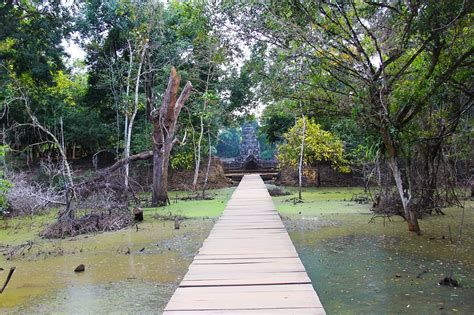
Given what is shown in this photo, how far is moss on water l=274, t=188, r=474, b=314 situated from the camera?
366 cm

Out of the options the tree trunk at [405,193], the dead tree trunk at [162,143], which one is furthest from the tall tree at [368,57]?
the dead tree trunk at [162,143]

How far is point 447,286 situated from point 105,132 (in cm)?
1578

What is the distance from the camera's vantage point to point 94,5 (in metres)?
16.0

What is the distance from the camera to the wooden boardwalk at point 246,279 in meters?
2.54

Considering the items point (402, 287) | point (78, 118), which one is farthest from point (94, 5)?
point (402, 287)

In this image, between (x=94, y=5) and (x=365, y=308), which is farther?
(x=94, y=5)

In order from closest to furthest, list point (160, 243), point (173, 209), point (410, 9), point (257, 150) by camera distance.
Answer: point (410, 9) < point (160, 243) < point (173, 209) < point (257, 150)

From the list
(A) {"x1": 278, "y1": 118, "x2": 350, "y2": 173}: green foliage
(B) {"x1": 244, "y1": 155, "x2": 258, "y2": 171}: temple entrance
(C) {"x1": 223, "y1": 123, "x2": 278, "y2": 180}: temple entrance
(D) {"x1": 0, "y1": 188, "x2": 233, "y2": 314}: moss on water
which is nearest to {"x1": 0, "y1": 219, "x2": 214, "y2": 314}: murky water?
(D) {"x1": 0, "y1": 188, "x2": 233, "y2": 314}: moss on water

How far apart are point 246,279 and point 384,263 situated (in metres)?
2.49

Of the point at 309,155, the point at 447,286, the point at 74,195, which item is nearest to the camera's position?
the point at 447,286

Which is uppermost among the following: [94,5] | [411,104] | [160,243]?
[94,5]

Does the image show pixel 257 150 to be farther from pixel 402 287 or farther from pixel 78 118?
pixel 402 287

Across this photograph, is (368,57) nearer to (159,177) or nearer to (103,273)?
(103,273)

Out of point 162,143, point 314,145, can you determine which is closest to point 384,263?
point 162,143
